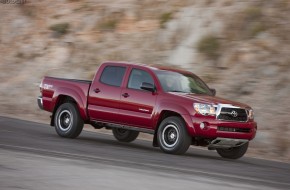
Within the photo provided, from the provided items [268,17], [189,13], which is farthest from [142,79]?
[189,13]

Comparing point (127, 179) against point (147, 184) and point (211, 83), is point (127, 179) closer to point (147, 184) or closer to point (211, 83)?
point (147, 184)

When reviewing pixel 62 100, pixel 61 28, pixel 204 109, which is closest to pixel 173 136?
pixel 204 109

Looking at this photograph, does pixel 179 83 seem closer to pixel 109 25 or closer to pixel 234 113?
pixel 234 113

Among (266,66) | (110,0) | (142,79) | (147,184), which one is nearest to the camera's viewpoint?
(147,184)

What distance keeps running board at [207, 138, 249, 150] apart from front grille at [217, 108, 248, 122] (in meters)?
0.41

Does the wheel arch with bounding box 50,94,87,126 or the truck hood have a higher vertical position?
the truck hood

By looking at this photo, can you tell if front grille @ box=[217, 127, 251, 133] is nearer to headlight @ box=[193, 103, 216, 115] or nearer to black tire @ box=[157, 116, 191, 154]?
headlight @ box=[193, 103, 216, 115]

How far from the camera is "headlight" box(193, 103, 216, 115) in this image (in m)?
14.0

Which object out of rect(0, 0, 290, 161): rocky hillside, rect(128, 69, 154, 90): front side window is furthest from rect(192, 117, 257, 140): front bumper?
rect(0, 0, 290, 161): rocky hillside

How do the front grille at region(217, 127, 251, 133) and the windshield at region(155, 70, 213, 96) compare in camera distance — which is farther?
the windshield at region(155, 70, 213, 96)

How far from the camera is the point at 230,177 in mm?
11211

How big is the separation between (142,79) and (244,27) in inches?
416

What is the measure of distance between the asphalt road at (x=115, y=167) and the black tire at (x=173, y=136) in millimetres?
192

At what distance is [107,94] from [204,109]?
253 centimetres
